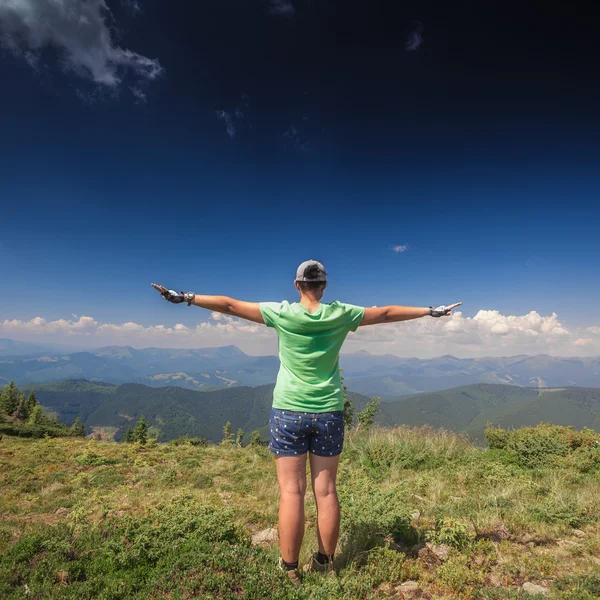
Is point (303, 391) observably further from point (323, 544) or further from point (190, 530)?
A: point (190, 530)

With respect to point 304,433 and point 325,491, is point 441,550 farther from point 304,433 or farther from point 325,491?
point 304,433

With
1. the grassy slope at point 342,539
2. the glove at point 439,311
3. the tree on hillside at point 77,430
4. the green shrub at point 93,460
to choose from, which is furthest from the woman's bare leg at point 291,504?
the tree on hillside at point 77,430

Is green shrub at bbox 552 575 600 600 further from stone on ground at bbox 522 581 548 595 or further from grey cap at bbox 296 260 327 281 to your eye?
grey cap at bbox 296 260 327 281

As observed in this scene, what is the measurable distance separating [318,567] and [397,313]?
2499 millimetres

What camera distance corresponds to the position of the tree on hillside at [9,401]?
147ft

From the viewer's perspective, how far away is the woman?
9.11 feet

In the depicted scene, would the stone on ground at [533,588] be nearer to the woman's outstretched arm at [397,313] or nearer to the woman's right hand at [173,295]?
the woman's outstretched arm at [397,313]

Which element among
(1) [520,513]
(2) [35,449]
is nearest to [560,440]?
(1) [520,513]

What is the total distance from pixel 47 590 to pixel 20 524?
11.1 ft

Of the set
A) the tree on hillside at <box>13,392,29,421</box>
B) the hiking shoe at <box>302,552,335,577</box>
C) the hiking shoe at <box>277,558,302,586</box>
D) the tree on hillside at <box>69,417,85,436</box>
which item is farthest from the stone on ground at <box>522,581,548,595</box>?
the tree on hillside at <box>13,392,29,421</box>

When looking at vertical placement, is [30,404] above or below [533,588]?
below

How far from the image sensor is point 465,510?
4.53 m

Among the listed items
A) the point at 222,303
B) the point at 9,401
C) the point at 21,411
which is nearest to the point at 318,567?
the point at 222,303

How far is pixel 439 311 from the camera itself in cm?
330
